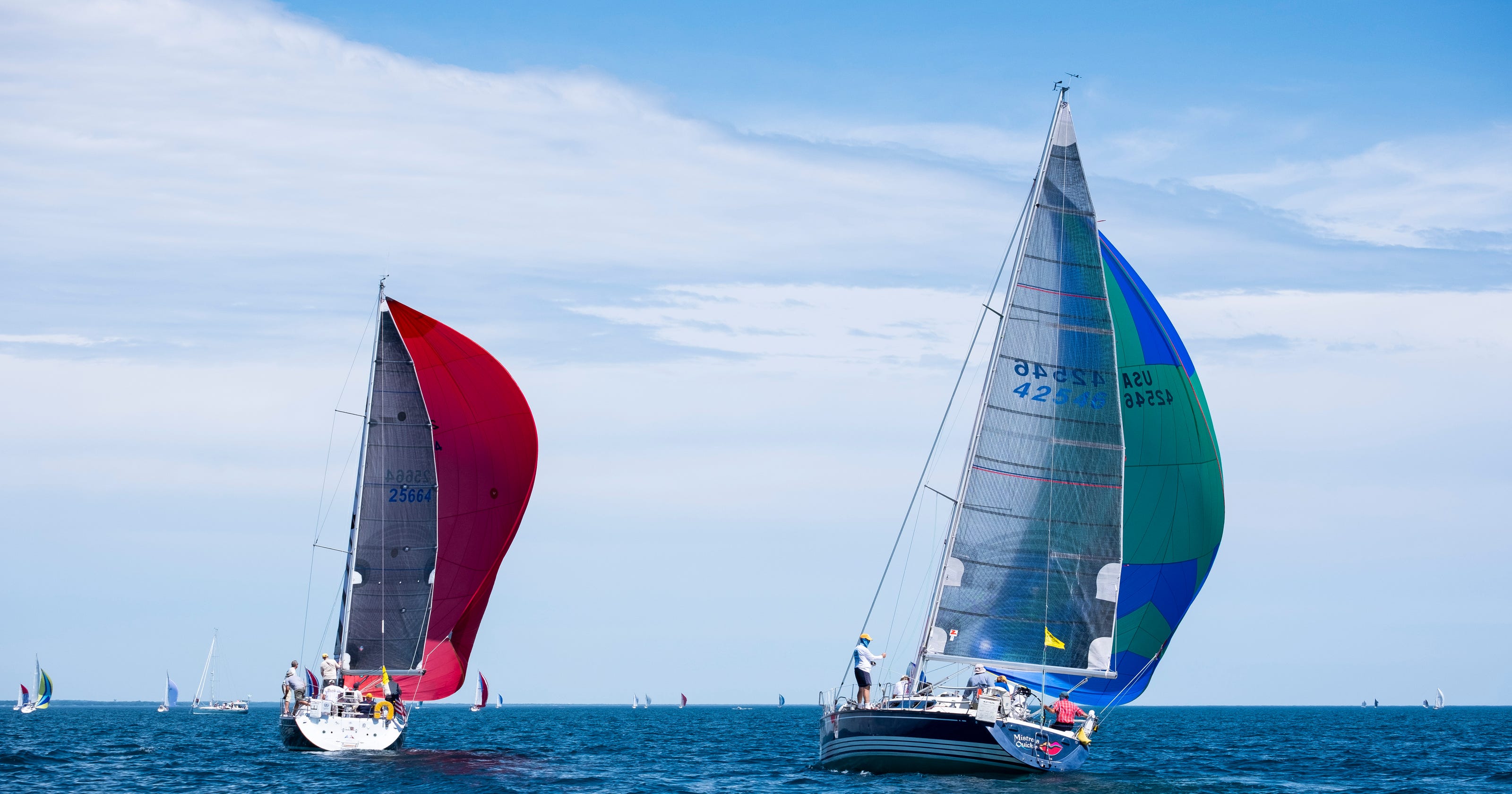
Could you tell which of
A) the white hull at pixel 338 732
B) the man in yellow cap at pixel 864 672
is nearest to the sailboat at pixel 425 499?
the white hull at pixel 338 732

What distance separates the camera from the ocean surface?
28188 mm

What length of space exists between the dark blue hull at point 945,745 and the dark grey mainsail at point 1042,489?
1.74 metres

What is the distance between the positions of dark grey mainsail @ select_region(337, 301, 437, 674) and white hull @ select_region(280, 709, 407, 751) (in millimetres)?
2299

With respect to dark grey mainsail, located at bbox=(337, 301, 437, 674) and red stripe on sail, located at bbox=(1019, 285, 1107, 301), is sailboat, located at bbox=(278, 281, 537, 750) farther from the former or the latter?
red stripe on sail, located at bbox=(1019, 285, 1107, 301)

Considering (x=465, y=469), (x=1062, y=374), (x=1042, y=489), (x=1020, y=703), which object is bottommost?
(x=1020, y=703)

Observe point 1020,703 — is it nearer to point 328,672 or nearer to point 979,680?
point 979,680

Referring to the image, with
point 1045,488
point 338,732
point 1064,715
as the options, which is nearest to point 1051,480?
point 1045,488

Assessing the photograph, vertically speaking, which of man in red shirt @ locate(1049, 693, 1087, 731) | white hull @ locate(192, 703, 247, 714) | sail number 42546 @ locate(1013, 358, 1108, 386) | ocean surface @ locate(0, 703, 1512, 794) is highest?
sail number 42546 @ locate(1013, 358, 1108, 386)

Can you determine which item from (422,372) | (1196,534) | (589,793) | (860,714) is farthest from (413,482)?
(1196,534)

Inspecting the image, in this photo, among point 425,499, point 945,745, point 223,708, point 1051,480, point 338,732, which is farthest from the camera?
point 223,708

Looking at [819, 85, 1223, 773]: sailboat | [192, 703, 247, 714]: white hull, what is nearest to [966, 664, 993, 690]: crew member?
[819, 85, 1223, 773]: sailboat

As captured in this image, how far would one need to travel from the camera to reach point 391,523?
34281 millimetres

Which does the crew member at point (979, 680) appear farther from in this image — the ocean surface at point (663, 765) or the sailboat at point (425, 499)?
the sailboat at point (425, 499)

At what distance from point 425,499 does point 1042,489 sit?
14.2 m
